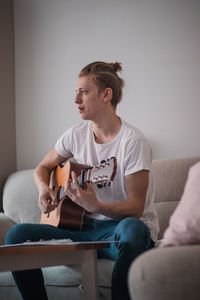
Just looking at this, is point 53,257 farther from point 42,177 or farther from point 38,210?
point 38,210

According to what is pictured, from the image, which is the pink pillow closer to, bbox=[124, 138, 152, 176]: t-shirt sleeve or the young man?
the young man

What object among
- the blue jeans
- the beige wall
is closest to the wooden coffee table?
the blue jeans

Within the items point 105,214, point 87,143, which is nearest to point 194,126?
point 87,143

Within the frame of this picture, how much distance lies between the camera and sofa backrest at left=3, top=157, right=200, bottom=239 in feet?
8.18

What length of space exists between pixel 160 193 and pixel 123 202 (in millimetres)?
643

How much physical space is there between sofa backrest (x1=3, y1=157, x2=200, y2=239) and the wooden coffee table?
828mm

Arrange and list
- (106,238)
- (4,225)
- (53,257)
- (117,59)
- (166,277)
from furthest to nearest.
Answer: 1. (117,59)
2. (4,225)
3. (106,238)
4. (53,257)
5. (166,277)

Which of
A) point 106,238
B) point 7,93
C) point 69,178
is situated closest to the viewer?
point 106,238

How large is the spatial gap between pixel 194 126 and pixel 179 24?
23.4 inches

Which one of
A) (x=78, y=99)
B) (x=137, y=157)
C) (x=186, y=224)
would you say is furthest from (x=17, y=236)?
(x=186, y=224)

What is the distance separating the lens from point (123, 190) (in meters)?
2.04

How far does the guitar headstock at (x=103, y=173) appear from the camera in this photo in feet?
5.98

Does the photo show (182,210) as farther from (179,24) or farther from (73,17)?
(73,17)

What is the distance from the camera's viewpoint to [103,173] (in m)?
1.86
